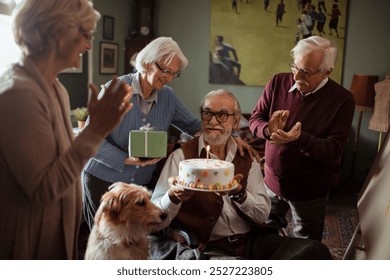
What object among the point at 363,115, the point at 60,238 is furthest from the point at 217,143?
the point at 363,115

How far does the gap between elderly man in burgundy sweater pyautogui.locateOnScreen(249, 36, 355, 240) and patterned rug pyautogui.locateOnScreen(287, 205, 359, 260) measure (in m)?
0.98

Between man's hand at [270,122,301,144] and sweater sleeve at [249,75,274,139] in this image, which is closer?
man's hand at [270,122,301,144]

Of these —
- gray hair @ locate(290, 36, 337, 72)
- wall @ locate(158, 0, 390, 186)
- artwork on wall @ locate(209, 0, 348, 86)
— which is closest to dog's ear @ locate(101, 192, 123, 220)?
gray hair @ locate(290, 36, 337, 72)

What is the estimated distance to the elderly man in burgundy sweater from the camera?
1.67 m

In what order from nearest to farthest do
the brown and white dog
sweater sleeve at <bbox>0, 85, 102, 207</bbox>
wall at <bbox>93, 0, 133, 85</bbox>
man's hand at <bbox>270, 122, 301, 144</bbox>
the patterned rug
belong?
1. sweater sleeve at <bbox>0, 85, 102, 207</bbox>
2. the brown and white dog
3. man's hand at <bbox>270, 122, 301, 144</bbox>
4. the patterned rug
5. wall at <bbox>93, 0, 133, 85</bbox>

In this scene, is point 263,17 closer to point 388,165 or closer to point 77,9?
point 388,165

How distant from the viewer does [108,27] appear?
4309 mm

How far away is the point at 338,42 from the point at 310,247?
3.23 m

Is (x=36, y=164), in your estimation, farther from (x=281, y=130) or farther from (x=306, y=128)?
(x=306, y=128)

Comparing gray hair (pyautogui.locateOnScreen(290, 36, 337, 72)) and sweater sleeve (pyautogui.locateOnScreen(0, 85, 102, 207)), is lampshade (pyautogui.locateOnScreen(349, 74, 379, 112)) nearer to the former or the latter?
gray hair (pyautogui.locateOnScreen(290, 36, 337, 72))

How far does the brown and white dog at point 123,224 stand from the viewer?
40.9 inches

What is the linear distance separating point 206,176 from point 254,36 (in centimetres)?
378

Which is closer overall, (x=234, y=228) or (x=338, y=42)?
(x=234, y=228)

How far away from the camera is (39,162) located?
736mm
